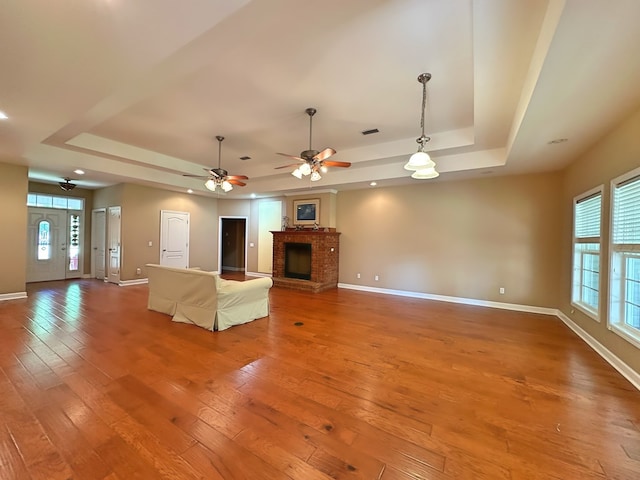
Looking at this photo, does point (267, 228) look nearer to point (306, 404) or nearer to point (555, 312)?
point (306, 404)

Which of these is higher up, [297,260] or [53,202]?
[53,202]

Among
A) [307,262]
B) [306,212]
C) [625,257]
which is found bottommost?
[307,262]

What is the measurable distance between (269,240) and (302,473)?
7565 millimetres

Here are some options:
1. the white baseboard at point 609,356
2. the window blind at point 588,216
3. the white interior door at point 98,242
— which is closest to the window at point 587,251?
the window blind at point 588,216

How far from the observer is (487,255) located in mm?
5574

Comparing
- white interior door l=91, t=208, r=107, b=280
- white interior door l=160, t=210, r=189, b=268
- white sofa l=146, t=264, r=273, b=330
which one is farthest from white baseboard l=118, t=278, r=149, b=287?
white sofa l=146, t=264, r=273, b=330

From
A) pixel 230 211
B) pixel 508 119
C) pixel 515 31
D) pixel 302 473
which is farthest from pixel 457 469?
pixel 230 211

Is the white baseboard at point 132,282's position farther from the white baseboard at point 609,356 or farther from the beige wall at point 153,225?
the white baseboard at point 609,356

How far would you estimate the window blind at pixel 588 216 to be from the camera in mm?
3666

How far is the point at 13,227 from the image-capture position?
17.7 feet

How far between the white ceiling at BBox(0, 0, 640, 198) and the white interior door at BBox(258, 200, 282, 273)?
3.78 m

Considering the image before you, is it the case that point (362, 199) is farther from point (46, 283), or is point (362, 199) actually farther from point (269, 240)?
point (46, 283)

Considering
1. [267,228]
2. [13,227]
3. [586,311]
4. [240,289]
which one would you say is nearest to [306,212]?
[267,228]

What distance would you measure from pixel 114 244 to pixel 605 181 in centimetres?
1015
